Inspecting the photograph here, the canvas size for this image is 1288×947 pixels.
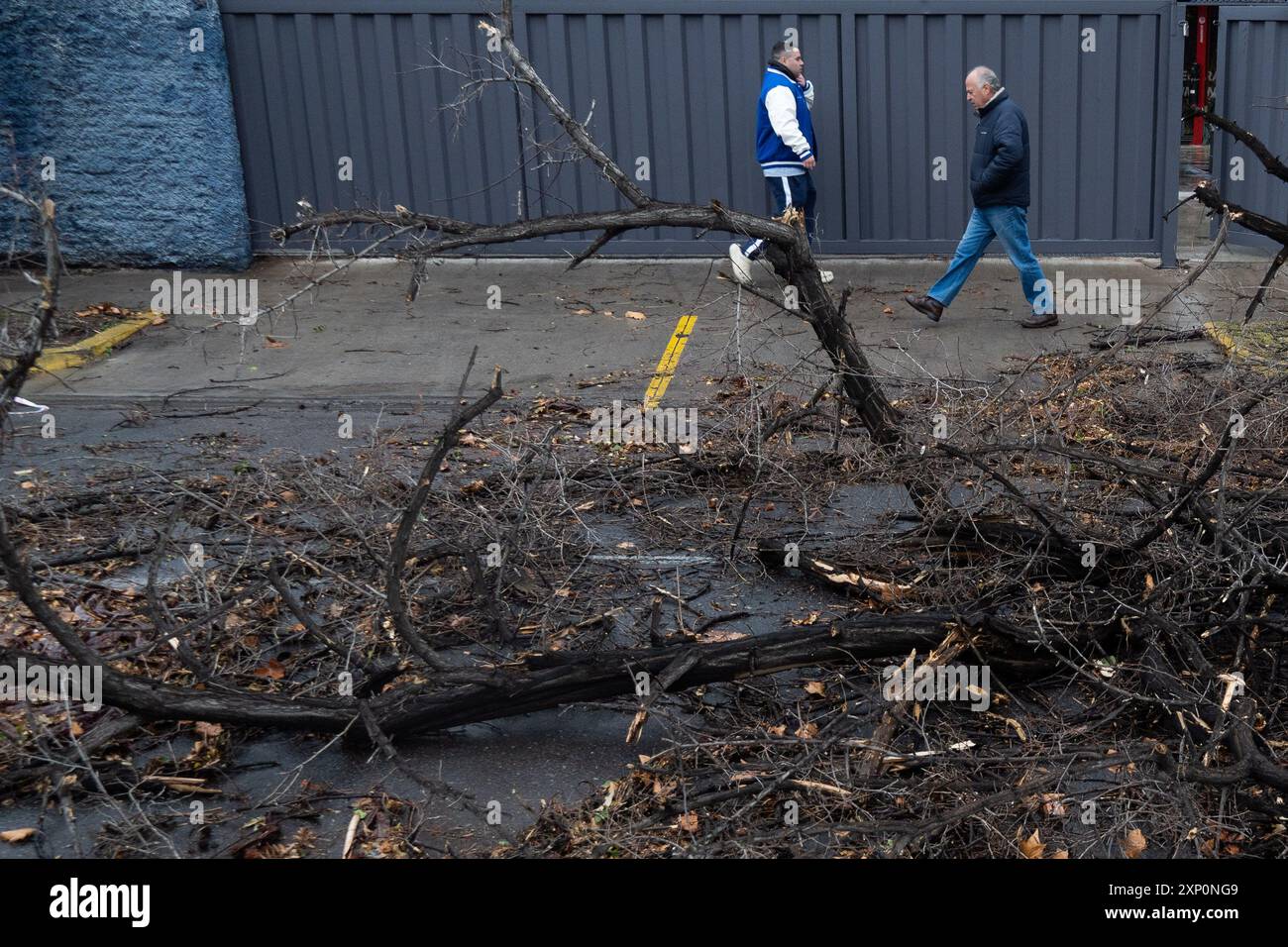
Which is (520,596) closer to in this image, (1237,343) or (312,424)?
(312,424)

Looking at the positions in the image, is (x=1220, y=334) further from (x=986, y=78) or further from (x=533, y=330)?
(x=533, y=330)

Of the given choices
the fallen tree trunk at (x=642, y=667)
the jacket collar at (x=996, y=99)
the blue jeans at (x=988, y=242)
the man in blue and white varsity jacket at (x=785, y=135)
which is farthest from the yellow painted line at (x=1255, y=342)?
the man in blue and white varsity jacket at (x=785, y=135)

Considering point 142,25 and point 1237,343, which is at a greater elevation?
point 142,25

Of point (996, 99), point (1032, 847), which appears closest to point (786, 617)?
point (1032, 847)

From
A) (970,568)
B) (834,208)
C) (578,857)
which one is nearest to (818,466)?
(970,568)

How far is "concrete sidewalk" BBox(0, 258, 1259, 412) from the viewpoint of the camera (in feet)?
34.4

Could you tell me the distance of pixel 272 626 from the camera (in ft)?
20.0

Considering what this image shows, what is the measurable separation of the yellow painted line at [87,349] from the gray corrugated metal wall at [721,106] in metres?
2.57

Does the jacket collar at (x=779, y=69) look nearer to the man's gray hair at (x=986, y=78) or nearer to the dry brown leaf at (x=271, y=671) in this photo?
the man's gray hair at (x=986, y=78)

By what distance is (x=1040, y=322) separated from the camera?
11594mm

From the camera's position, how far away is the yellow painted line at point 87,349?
11.1m

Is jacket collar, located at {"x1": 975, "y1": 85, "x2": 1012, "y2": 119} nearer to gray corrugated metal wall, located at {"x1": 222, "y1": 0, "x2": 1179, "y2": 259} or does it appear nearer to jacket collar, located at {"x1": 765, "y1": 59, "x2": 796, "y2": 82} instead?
jacket collar, located at {"x1": 765, "y1": 59, "x2": 796, "y2": 82}

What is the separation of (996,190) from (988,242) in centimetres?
48

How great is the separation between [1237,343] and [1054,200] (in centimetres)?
474
